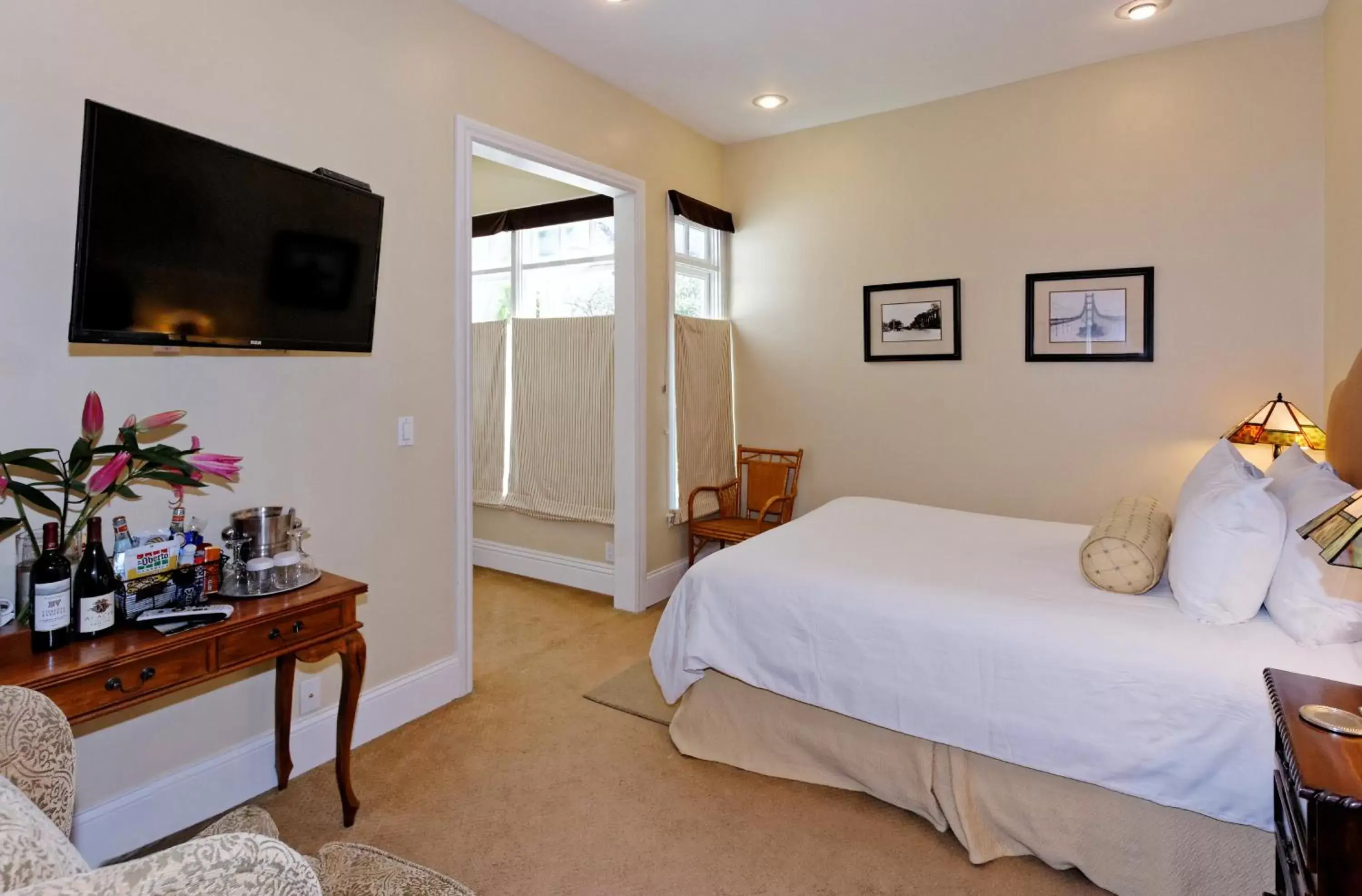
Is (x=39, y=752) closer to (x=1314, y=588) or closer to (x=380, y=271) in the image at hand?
(x=380, y=271)

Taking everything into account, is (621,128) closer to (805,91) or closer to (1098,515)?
(805,91)

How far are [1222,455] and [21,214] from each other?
364 centimetres

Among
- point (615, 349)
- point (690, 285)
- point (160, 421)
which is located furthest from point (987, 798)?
point (690, 285)

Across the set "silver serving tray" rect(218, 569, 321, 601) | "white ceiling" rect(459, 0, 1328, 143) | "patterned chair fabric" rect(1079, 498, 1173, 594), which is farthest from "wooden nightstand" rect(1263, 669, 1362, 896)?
"white ceiling" rect(459, 0, 1328, 143)

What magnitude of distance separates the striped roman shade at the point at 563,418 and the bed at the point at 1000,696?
1984mm

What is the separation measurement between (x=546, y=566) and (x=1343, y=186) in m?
4.46

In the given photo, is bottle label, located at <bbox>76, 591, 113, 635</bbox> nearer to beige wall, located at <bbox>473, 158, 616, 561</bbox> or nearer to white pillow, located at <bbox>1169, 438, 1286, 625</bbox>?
white pillow, located at <bbox>1169, 438, 1286, 625</bbox>

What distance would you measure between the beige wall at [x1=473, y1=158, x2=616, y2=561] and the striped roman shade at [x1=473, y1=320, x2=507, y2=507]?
19 centimetres

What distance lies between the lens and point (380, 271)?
2742mm

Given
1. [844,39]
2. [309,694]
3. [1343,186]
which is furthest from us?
[844,39]

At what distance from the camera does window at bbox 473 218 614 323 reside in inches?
189

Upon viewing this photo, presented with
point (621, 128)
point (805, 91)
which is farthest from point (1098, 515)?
point (621, 128)

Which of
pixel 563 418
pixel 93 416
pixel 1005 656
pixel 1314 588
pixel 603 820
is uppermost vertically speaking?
pixel 563 418

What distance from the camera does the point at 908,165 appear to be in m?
4.16
